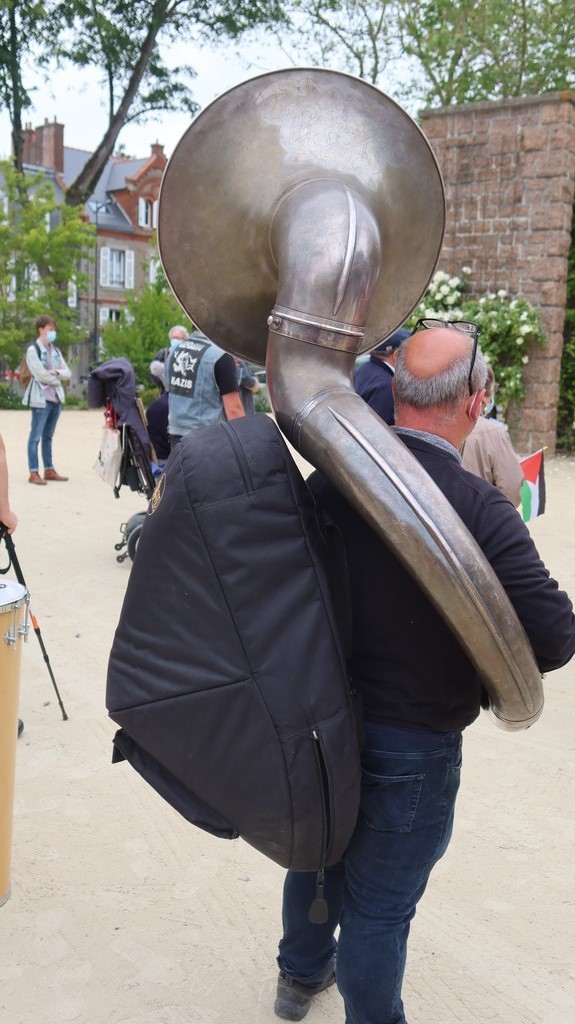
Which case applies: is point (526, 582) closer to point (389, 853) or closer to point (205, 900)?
point (389, 853)

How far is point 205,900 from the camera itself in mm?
2816

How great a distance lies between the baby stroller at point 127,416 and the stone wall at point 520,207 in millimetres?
6608

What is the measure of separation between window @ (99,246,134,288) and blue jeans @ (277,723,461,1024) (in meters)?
41.3

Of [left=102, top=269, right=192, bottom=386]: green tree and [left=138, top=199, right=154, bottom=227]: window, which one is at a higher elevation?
[left=138, top=199, right=154, bottom=227]: window

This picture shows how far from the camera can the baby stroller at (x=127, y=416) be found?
20.9ft

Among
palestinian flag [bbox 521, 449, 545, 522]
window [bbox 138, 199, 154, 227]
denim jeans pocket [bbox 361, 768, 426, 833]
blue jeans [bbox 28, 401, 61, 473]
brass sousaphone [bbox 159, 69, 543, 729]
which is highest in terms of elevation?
window [bbox 138, 199, 154, 227]

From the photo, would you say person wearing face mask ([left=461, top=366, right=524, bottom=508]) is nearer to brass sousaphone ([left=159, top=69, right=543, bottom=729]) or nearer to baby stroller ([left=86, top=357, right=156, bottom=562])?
brass sousaphone ([left=159, top=69, right=543, bottom=729])

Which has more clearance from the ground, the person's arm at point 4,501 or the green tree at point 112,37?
the green tree at point 112,37

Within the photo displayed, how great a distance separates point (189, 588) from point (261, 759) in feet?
1.05

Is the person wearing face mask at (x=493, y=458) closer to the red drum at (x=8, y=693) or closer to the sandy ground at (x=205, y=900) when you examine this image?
the sandy ground at (x=205, y=900)

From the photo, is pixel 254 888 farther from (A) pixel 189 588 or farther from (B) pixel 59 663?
(B) pixel 59 663

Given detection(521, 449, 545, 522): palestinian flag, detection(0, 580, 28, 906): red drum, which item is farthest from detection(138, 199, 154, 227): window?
detection(0, 580, 28, 906): red drum

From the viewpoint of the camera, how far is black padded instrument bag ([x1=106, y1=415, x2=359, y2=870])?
64.3 inches

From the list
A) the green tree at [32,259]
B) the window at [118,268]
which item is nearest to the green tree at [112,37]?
the green tree at [32,259]
